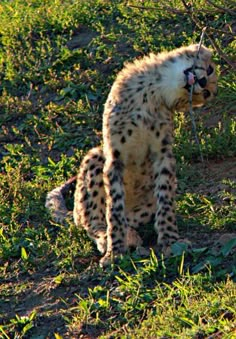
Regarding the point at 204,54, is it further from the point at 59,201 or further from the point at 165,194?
the point at 59,201

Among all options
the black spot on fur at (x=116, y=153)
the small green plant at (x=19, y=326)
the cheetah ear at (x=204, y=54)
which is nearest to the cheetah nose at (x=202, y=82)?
the cheetah ear at (x=204, y=54)

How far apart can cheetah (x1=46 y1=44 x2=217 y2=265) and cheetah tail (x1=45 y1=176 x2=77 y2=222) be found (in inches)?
16.6

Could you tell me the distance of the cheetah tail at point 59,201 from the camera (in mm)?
7430

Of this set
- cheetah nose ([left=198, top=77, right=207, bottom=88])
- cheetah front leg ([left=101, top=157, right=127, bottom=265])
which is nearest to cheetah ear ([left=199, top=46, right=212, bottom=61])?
cheetah nose ([left=198, top=77, right=207, bottom=88])

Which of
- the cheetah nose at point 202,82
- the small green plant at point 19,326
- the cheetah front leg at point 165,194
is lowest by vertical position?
the small green plant at point 19,326

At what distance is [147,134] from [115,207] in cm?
51

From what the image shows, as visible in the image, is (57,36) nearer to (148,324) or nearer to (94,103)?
(94,103)

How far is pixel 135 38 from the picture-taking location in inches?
376

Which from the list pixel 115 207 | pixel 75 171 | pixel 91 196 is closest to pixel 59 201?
pixel 91 196

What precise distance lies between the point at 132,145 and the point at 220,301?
5.35 ft

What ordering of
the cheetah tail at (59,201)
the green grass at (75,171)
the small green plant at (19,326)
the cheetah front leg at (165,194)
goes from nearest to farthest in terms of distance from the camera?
the green grass at (75,171), the small green plant at (19,326), the cheetah front leg at (165,194), the cheetah tail at (59,201)

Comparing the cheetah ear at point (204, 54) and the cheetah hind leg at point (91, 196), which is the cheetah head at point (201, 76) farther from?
the cheetah hind leg at point (91, 196)

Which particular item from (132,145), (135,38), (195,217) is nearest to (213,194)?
(195,217)

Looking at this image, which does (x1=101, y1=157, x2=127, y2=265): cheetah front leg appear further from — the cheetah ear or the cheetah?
the cheetah ear
